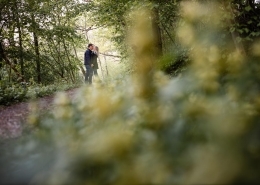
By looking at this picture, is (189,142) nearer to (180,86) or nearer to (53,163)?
(180,86)

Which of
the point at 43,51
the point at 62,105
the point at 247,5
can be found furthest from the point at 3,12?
the point at 62,105

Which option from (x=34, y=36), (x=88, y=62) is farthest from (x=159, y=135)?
(x=34, y=36)

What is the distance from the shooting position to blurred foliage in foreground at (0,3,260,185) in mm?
1330

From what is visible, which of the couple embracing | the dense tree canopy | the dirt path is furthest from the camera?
the dense tree canopy

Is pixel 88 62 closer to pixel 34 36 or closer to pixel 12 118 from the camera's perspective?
pixel 34 36

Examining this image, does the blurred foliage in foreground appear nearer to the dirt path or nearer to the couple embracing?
the dirt path

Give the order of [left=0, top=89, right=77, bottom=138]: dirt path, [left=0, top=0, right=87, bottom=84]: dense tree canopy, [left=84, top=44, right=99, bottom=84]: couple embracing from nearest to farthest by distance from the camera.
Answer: [left=0, top=89, right=77, bottom=138]: dirt path
[left=84, top=44, right=99, bottom=84]: couple embracing
[left=0, top=0, right=87, bottom=84]: dense tree canopy

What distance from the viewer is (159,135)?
1.82 m

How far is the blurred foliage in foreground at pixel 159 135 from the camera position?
4.36ft

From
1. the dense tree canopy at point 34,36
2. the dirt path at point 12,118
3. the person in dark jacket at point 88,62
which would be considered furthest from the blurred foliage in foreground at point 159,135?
the dense tree canopy at point 34,36

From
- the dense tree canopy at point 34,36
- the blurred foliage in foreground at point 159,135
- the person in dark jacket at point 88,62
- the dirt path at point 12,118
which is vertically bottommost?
the dirt path at point 12,118

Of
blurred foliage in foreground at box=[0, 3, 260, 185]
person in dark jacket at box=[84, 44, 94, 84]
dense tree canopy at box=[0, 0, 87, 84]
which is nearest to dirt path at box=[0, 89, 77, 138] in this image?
blurred foliage in foreground at box=[0, 3, 260, 185]

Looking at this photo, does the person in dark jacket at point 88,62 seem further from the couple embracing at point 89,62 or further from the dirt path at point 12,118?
the dirt path at point 12,118

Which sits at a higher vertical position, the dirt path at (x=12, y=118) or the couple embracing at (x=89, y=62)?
the couple embracing at (x=89, y=62)
